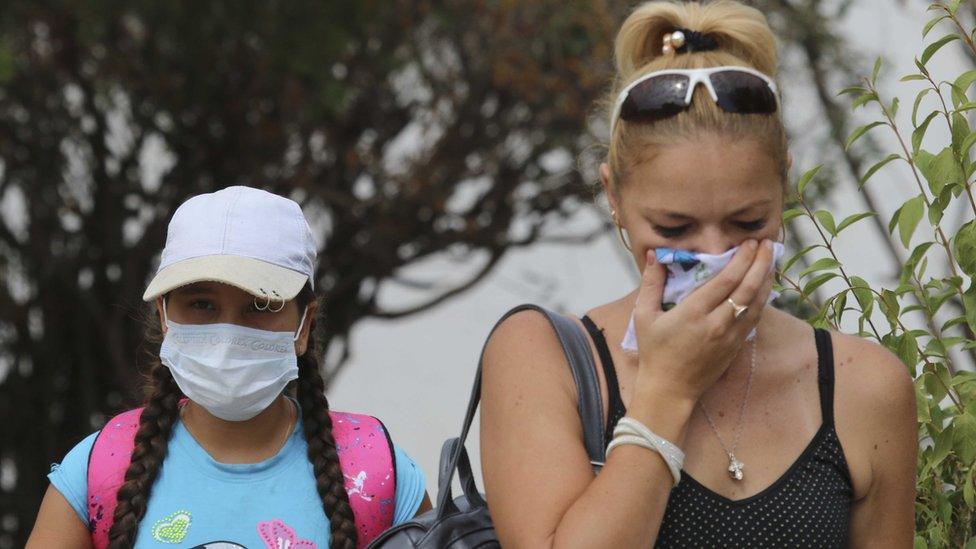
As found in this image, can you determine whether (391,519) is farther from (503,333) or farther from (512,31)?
(512,31)

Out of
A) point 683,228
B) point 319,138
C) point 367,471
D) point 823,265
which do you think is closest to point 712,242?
point 683,228

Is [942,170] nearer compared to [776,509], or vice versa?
[776,509]

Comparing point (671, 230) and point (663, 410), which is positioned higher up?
point (671, 230)

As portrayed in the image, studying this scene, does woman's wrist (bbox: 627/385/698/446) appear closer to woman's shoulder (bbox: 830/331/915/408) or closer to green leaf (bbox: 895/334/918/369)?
woman's shoulder (bbox: 830/331/915/408)

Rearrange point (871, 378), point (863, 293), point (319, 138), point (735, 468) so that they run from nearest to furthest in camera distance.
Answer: point (735, 468) → point (871, 378) → point (863, 293) → point (319, 138)

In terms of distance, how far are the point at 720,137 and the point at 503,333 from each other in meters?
0.49

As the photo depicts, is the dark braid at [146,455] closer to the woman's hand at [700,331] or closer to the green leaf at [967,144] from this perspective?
the woman's hand at [700,331]

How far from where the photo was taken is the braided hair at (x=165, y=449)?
9.43 ft

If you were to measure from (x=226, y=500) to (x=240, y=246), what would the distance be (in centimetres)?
50

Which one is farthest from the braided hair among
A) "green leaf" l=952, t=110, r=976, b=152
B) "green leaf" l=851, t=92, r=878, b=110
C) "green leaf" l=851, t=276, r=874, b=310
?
"green leaf" l=952, t=110, r=976, b=152

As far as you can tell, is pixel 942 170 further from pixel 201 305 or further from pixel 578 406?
pixel 201 305

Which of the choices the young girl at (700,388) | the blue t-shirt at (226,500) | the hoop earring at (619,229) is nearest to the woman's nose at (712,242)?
the young girl at (700,388)

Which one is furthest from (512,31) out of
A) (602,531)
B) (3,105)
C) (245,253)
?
(602,531)

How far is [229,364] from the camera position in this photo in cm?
295
